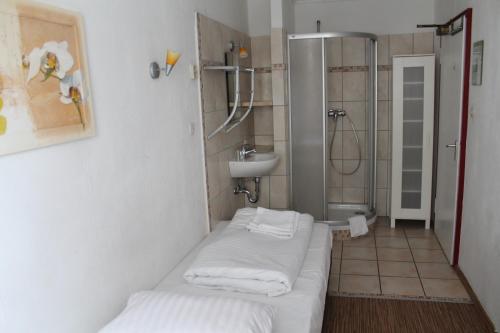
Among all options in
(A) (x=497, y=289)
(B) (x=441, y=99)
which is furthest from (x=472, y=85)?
(A) (x=497, y=289)

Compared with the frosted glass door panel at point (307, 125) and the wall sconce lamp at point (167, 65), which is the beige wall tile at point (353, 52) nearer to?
the frosted glass door panel at point (307, 125)

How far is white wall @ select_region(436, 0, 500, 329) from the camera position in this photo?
8.23ft

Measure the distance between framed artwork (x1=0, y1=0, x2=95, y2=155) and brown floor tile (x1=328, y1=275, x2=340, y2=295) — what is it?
219cm

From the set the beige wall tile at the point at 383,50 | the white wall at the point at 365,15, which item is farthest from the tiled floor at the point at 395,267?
the white wall at the point at 365,15

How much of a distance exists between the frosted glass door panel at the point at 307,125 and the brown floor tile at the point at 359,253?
448mm

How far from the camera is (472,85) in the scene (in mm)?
2965

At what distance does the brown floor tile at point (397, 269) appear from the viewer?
11.1 feet

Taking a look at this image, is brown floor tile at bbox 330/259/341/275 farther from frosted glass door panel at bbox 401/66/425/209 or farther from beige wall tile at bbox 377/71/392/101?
beige wall tile at bbox 377/71/392/101

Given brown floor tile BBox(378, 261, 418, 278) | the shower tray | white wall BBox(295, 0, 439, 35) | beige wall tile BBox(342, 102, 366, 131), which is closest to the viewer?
brown floor tile BBox(378, 261, 418, 278)

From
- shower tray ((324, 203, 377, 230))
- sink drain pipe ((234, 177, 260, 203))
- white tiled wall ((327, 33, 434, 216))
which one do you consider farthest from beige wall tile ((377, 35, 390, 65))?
sink drain pipe ((234, 177, 260, 203))

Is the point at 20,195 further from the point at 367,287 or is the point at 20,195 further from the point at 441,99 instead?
the point at 441,99

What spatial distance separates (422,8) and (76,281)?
166 inches

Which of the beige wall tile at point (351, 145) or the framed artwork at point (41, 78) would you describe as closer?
the framed artwork at point (41, 78)

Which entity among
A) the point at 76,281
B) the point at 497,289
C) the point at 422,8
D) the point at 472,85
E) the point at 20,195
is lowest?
the point at 497,289
